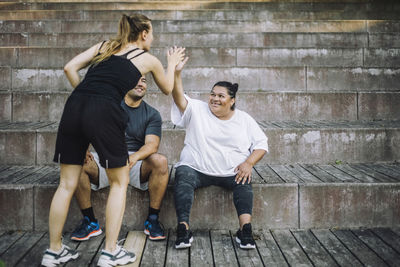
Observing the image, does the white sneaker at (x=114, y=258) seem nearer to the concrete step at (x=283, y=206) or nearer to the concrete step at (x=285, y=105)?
the concrete step at (x=283, y=206)

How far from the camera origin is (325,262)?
2318 mm

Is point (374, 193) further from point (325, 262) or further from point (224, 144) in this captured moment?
point (224, 144)

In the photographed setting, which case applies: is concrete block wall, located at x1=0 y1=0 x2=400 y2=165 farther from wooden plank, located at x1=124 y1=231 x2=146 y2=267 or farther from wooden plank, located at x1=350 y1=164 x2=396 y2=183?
wooden plank, located at x1=124 y1=231 x2=146 y2=267

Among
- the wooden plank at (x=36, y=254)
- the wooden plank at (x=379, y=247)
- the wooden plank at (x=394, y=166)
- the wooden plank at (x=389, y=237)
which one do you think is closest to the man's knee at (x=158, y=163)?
the wooden plank at (x=36, y=254)

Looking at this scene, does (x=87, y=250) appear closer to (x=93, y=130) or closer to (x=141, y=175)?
(x=141, y=175)

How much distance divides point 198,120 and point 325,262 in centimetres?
139

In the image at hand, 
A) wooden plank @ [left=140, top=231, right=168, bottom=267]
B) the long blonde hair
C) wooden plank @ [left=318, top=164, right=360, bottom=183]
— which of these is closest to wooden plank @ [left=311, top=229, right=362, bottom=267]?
wooden plank @ [left=318, top=164, right=360, bottom=183]

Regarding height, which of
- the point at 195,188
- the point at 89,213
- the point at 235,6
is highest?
the point at 235,6

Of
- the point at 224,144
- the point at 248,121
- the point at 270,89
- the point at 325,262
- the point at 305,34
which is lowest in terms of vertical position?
the point at 325,262

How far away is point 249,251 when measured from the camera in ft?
8.14

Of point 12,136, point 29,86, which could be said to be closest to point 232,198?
point 12,136

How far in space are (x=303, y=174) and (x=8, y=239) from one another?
2441 mm

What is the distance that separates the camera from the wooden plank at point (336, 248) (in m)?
2.31

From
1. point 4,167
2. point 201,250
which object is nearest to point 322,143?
point 201,250
